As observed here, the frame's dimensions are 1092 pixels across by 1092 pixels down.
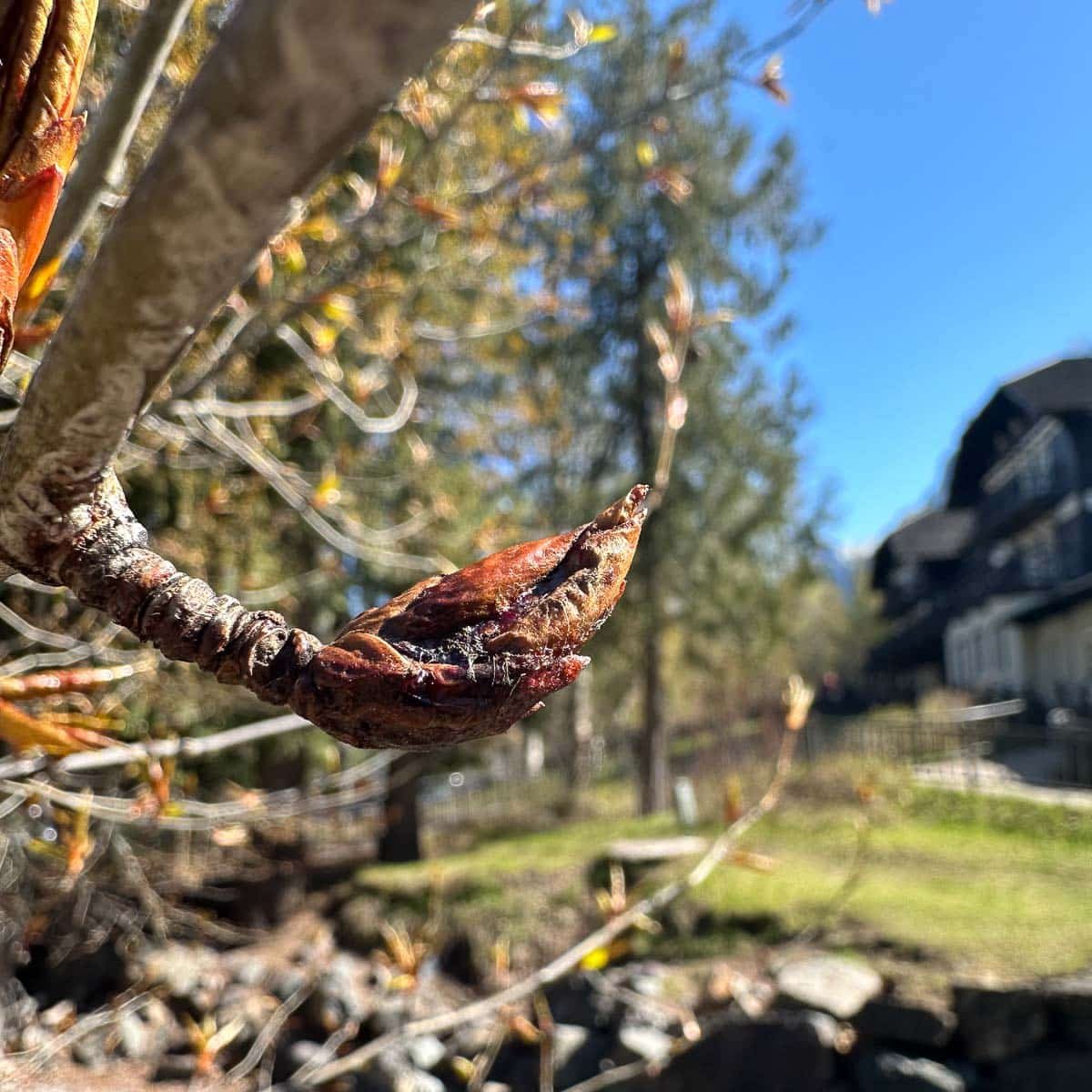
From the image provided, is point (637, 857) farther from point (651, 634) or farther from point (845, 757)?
point (845, 757)

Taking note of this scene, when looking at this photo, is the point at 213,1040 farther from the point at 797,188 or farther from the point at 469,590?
the point at 797,188

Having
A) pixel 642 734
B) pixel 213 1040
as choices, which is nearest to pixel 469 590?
pixel 213 1040

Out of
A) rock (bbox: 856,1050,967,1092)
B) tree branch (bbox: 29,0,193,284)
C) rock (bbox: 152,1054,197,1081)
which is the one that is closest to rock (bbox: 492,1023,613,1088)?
rock (bbox: 856,1050,967,1092)

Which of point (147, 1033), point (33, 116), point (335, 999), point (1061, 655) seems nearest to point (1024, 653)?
point (1061, 655)

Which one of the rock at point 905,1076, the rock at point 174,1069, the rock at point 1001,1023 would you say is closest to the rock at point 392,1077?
the rock at point 174,1069

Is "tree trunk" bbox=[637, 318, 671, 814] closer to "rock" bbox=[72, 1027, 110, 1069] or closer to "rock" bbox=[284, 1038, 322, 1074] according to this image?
"rock" bbox=[284, 1038, 322, 1074]

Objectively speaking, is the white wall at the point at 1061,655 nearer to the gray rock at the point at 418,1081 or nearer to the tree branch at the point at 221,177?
the gray rock at the point at 418,1081
